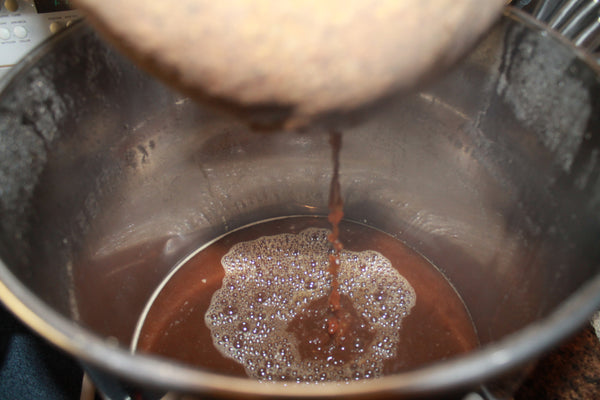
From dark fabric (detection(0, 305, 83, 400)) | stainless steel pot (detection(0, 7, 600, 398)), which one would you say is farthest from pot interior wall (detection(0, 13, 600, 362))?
dark fabric (detection(0, 305, 83, 400))

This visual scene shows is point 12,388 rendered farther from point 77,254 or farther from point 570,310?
point 570,310

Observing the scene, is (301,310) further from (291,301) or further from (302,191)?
(302,191)

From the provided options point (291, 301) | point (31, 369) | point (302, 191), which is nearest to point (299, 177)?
point (302, 191)

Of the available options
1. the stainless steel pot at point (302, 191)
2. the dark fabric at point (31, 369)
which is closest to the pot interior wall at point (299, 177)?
the stainless steel pot at point (302, 191)

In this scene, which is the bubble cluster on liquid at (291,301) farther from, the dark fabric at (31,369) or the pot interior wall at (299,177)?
the dark fabric at (31,369)

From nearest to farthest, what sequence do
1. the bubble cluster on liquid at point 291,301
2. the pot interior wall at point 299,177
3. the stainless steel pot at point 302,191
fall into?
the stainless steel pot at point 302,191
the pot interior wall at point 299,177
the bubble cluster on liquid at point 291,301

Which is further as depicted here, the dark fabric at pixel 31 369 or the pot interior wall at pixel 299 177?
the dark fabric at pixel 31 369
